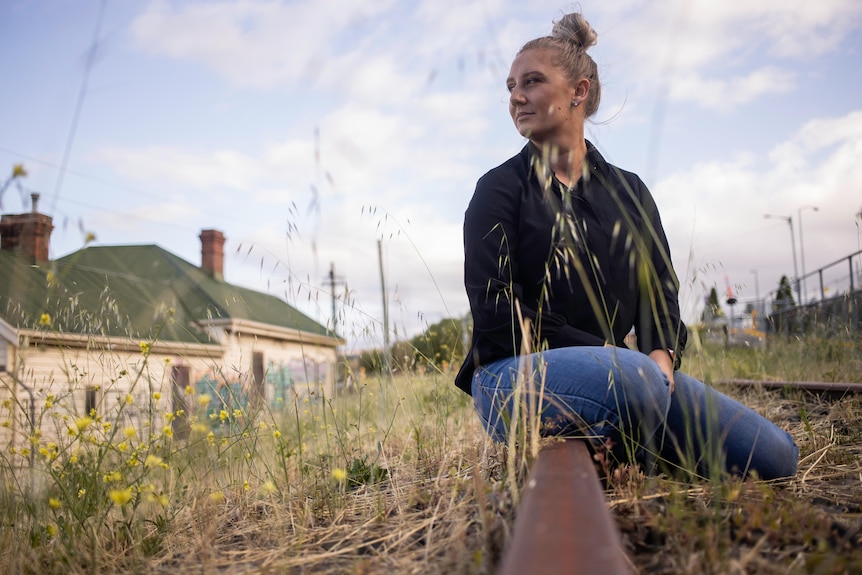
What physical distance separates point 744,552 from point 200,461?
234cm

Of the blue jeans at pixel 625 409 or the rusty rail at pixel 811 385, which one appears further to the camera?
the rusty rail at pixel 811 385

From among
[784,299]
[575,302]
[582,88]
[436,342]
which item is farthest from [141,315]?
[784,299]

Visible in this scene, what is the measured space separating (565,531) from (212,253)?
26952mm

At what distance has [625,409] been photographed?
6.59 ft

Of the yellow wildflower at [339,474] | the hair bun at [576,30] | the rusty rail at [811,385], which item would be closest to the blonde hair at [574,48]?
the hair bun at [576,30]

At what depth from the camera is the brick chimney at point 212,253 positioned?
1023 inches

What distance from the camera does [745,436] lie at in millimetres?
2227

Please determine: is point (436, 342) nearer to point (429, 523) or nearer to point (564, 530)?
point (429, 523)

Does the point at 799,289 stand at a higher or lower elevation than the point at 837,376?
higher

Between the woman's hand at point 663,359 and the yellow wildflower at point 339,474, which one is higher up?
the woman's hand at point 663,359

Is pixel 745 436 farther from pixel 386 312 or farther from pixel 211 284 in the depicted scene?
pixel 211 284

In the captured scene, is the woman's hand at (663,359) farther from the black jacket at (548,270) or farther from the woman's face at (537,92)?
the woman's face at (537,92)

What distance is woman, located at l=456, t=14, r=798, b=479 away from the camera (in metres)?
2.05

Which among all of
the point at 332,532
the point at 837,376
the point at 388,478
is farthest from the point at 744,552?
the point at 837,376
